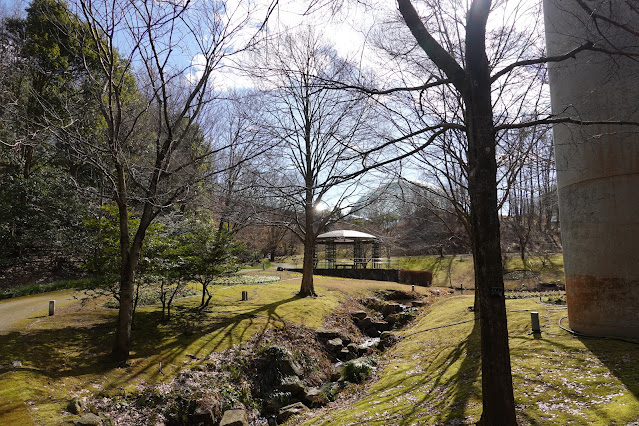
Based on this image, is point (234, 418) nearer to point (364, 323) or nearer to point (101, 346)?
point (101, 346)

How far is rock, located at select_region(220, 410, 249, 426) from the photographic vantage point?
5.96 metres

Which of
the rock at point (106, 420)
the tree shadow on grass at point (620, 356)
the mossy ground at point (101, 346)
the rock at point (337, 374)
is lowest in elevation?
the rock at point (337, 374)

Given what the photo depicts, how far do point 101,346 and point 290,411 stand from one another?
4248 mm

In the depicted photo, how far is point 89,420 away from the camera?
4949 mm

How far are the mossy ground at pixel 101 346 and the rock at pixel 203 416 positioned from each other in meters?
1.11

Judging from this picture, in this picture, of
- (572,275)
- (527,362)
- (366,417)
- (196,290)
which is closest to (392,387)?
(366,417)

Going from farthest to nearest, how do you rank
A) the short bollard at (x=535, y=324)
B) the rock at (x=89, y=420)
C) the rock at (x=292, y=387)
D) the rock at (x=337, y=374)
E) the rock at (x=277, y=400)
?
1. the rock at (x=337, y=374)
2. the short bollard at (x=535, y=324)
3. the rock at (x=292, y=387)
4. the rock at (x=277, y=400)
5. the rock at (x=89, y=420)

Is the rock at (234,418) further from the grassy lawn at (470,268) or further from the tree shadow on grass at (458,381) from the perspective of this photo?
the grassy lawn at (470,268)

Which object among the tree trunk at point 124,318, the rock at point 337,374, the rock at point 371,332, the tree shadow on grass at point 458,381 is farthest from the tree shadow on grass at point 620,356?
the tree trunk at point 124,318

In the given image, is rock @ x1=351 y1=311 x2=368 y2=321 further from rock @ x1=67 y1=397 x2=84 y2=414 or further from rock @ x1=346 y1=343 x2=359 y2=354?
rock @ x1=67 y1=397 x2=84 y2=414

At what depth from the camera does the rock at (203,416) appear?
6035 mm

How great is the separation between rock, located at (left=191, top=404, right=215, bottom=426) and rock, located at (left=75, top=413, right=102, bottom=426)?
1.47m

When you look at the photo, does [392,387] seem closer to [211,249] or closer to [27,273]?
[211,249]

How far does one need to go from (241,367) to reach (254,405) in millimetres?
1034
